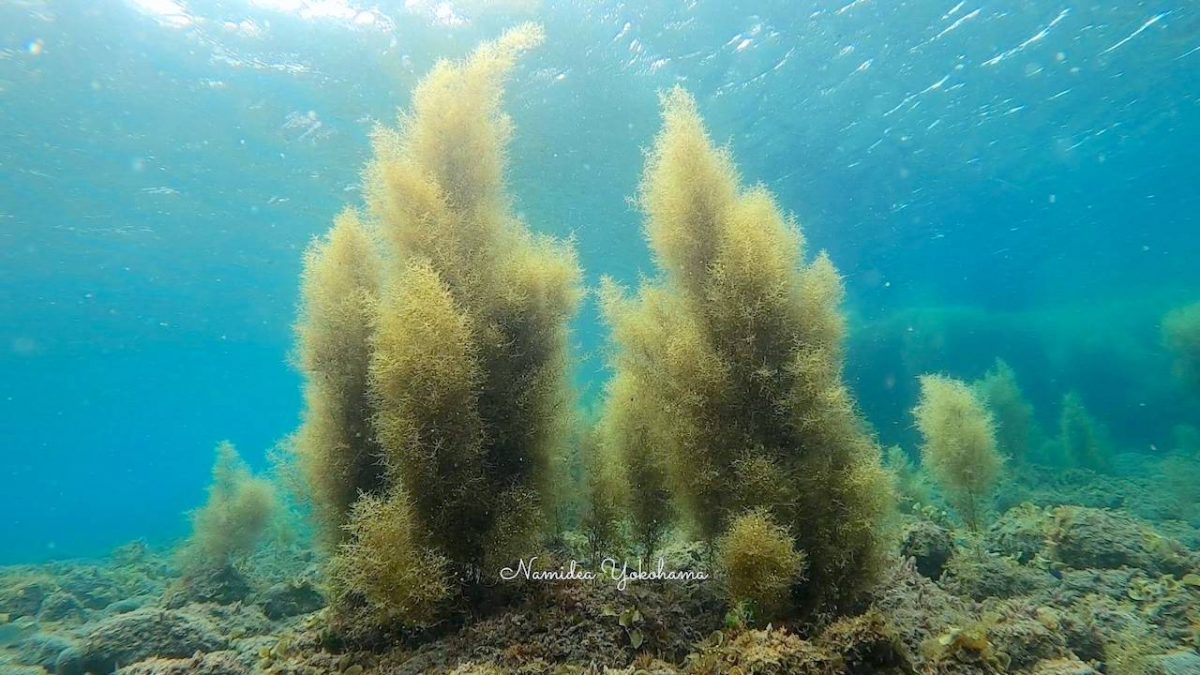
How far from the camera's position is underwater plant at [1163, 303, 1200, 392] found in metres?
17.5

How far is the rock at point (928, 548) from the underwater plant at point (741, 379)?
2350 millimetres

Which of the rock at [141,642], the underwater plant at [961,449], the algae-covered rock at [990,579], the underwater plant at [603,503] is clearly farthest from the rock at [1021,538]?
the rock at [141,642]

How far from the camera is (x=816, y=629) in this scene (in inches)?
159

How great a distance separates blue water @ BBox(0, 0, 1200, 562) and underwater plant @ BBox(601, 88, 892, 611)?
68 cm

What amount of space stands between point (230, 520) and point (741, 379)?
11710mm

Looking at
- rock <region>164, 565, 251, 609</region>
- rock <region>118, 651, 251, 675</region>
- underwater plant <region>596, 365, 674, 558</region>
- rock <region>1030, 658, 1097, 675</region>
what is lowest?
rock <region>1030, 658, 1097, 675</region>

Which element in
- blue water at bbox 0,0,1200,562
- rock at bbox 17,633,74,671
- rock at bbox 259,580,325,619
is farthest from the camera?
blue water at bbox 0,0,1200,562

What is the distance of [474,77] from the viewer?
612 centimetres

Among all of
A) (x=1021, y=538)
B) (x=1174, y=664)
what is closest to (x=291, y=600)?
(x=1174, y=664)

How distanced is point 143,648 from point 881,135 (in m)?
21.8

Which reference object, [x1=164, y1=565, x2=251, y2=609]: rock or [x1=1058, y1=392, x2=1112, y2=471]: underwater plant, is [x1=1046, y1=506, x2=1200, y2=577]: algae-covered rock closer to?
[x1=164, y1=565, x2=251, y2=609]: rock

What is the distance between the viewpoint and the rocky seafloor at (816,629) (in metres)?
3.68

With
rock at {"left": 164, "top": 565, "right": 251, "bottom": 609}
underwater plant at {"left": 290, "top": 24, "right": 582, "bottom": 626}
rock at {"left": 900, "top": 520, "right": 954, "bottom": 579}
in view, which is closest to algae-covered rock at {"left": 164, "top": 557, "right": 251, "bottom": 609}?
rock at {"left": 164, "top": 565, "right": 251, "bottom": 609}

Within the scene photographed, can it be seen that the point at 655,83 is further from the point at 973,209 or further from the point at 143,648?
the point at 973,209
